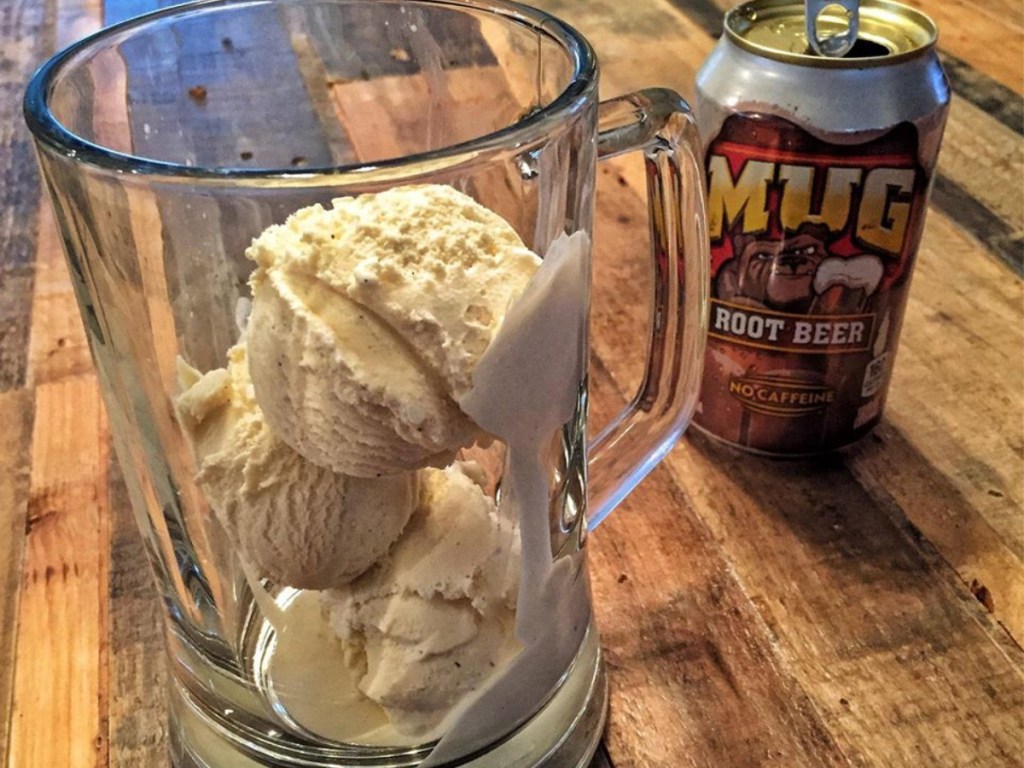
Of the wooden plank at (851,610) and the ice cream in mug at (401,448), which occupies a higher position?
the ice cream in mug at (401,448)

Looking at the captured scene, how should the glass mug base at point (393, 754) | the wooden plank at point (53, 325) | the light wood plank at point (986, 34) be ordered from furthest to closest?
the light wood plank at point (986, 34) → the wooden plank at point (53, 325) → the glass mug base at point (393, 754)

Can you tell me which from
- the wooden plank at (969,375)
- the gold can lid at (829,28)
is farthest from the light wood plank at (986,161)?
the gold can lid at (829,28)

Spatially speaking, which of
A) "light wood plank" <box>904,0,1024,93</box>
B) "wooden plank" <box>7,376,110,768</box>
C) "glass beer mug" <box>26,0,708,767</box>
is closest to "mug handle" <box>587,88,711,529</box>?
"glass beer mug" <box>26,0,708,767</box>

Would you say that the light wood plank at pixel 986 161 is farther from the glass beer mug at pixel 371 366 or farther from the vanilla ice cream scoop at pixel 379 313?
the vanilla ice cream scoop at pixel 379 313

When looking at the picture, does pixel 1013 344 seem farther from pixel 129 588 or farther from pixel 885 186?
pixel 129 588

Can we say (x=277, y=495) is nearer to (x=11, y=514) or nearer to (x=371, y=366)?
(x=371, y=366)

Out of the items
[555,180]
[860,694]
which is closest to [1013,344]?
[860,694]

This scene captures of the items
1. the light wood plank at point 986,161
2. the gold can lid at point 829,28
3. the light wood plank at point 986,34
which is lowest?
the light wood plank at point 986,161

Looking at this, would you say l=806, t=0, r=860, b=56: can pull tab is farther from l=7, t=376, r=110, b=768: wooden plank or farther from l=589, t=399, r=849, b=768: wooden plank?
l=7, t=376, r=110, b=768: wooden plank
